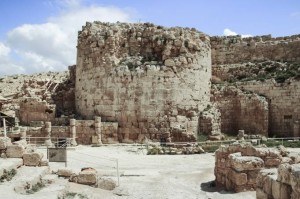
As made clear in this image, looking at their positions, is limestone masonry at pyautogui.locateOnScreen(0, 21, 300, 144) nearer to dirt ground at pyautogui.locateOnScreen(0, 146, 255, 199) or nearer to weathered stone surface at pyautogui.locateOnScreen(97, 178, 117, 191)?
dirt ground at pyautogui.locateOnScreen(0, 146, 255, 199)

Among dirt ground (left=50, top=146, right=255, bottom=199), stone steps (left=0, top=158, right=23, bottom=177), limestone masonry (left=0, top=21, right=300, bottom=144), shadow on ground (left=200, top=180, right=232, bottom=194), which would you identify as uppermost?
limestone masonry (left=0, top=21, right=300, bottom=144)

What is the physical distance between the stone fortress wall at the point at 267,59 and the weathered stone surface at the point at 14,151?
48.2 ft

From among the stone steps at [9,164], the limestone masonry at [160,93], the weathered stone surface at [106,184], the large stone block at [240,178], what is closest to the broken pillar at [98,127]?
the limestone masonry at [160,93]

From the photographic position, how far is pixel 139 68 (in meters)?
23.0

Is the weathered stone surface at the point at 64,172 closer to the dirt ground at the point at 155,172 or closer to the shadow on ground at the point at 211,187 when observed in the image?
the dirt ground at the point at 155,172

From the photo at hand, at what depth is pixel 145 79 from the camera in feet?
74.3

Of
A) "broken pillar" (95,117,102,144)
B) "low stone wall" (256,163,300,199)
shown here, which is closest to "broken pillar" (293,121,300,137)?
"broken pillar" (95,117,102,144)

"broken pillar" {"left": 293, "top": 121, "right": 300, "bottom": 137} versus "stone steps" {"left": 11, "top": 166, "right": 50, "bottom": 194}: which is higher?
"broken pillar" {"left": 293, "top": 121, "right": 300, "bottom": 137}

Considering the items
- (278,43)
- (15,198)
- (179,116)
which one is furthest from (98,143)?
(278,43)

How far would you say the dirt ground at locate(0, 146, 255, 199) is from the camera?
11.8 m

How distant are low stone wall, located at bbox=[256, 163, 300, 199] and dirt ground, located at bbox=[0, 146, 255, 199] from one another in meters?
2.78

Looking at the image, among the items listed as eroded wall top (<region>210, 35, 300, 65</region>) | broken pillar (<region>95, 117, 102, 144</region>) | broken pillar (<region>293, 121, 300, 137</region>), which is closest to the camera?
broken pillar (<region>95, 117, 102, 144</region>)

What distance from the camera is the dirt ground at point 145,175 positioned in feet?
38.7

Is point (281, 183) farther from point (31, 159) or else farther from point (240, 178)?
point (31, 159)
